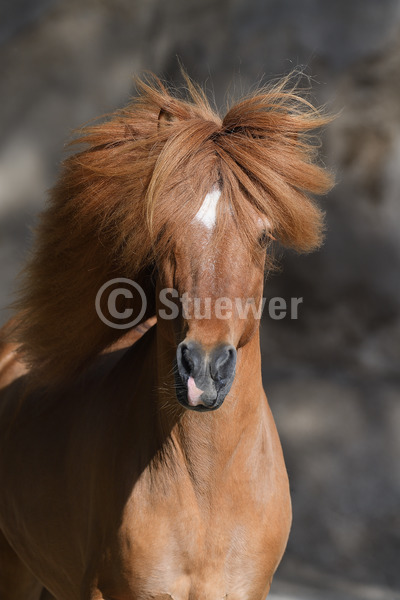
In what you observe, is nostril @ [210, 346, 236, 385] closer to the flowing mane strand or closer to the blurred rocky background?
the flowing mane strand

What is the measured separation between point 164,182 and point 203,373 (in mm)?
380

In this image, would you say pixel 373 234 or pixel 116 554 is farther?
pixel 373 234

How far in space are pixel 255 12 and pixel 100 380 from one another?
2.54 metres

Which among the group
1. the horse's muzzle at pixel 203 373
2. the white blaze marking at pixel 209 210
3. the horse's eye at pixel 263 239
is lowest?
the horse's muzzle at pixel 203 373

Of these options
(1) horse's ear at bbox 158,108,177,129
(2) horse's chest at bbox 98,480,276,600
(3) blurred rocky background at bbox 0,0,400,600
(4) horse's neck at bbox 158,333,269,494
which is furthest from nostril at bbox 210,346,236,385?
(3) blurred rocky background at bbox 0,0,400,600

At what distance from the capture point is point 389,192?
368 cm

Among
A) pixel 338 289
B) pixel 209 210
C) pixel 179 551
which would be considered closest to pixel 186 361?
pixel 209 210

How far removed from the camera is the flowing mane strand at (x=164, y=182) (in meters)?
1.48

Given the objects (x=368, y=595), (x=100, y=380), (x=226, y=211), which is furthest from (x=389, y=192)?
(x=226, y=211)

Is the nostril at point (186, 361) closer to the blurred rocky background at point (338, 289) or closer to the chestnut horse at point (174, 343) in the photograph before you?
the chestnut horse at point (174, 343)

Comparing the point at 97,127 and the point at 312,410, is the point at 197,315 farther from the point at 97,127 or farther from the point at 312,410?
the point at 312,410

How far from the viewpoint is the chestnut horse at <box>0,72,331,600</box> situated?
1449mm
